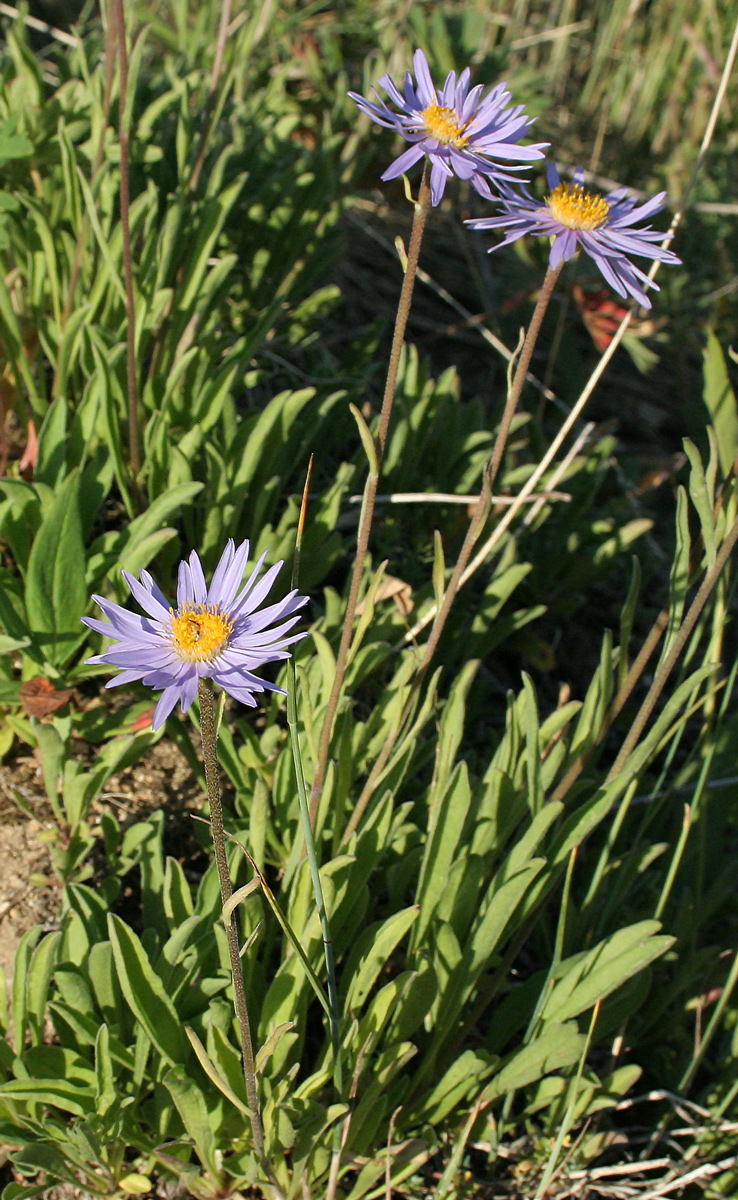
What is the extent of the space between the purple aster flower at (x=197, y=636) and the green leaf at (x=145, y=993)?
1.71 ft

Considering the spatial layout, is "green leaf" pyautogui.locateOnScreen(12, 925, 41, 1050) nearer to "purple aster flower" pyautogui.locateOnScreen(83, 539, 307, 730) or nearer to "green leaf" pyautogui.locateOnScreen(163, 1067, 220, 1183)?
"green leaf" pyautogui.locateOnScreen(163, 1067, 220, 1183)

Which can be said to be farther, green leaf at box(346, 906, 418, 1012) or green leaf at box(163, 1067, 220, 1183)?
green leaf at box(346, 906, 418, 1012)

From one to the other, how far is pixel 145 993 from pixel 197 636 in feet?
2.25

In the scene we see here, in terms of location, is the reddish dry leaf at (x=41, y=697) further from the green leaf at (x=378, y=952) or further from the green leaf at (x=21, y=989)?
the green leaf at (x=378, y=952)

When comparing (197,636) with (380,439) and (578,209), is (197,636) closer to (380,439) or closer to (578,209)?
(380,439)

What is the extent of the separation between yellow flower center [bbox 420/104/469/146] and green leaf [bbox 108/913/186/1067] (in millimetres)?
1248

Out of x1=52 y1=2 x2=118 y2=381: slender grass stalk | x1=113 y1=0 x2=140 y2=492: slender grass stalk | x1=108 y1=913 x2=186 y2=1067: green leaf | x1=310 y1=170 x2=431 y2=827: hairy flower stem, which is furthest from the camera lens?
x1=52 y1=2 x2=118 y2=381: slender grass stalk

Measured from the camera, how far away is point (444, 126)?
143 centimetres

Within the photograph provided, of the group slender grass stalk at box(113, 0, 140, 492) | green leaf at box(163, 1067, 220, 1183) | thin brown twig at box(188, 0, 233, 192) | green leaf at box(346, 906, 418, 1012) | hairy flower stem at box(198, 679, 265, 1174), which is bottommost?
green leaf at box(163, 1067, 220, 1183)

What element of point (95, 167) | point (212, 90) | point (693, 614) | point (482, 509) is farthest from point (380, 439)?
point (212, 90)

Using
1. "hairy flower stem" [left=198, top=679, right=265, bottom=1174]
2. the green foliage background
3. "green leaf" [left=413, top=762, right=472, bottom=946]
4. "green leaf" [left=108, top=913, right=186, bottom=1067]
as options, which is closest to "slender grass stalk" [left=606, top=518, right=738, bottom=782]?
the green foliage background

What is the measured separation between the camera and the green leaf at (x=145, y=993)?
1465mm

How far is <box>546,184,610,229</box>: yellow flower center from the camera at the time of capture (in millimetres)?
1442

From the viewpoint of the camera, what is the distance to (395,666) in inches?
89.0
